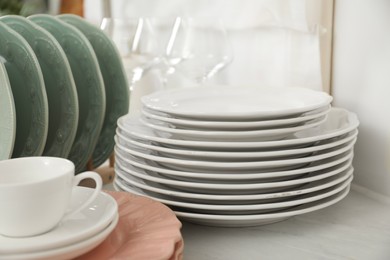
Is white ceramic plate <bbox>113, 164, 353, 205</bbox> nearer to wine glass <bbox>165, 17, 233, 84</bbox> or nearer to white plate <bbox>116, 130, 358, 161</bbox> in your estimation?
white plate <bbox>116, 130, 358, 161</bbox>

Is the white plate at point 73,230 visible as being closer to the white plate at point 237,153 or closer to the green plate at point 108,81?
the white plate at point 237,153

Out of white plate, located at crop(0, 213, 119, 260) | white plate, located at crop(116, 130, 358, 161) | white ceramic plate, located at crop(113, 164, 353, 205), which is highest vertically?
white plate, located at crop(116, 130, 358, 161)

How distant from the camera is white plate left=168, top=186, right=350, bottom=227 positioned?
683mm

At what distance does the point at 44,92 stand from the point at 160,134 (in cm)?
16

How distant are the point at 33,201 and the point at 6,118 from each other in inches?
9.5

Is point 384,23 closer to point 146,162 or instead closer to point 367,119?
point 367,119

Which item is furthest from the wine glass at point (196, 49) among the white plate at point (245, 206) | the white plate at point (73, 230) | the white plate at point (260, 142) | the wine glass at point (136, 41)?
the white plate at point (73, 230)

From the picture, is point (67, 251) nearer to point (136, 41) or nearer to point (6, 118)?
point (6, 118)

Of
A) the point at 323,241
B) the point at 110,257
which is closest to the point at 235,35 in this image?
the point at 323,241

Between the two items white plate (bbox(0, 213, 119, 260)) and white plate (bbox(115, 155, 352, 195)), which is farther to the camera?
white plate (bbox(115, 155, 352, 195))

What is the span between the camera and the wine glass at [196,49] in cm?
114

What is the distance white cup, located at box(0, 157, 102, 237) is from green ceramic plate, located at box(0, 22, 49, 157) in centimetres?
21

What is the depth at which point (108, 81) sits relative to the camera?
0.97 m

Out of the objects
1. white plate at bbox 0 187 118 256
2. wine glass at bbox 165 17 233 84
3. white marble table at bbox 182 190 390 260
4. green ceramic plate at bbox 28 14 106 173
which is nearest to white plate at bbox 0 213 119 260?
white plate at bbox 0 187 118 256
